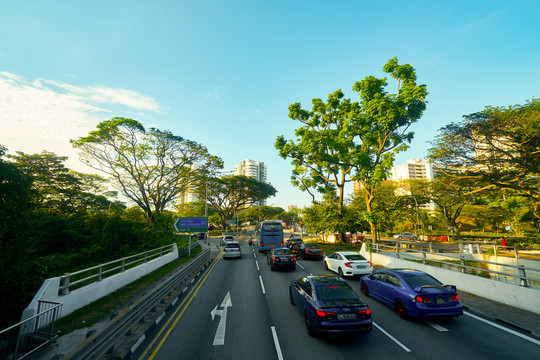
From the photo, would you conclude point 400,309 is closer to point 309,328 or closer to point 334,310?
point 334,310

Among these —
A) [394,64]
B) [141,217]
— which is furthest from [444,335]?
[141,217]

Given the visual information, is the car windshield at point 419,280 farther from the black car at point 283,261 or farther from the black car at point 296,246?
the black car at point 296,246

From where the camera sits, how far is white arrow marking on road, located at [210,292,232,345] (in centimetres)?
702

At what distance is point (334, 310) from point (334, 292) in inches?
33.6

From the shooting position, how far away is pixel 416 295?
25.9 feet

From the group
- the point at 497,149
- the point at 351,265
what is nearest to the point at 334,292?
the point at 351,265

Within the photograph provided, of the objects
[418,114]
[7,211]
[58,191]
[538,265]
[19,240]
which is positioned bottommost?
[538,265]

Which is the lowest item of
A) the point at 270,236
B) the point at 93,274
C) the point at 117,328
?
the point at 93,274

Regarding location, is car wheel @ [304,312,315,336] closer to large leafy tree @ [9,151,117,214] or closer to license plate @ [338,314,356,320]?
license plate @ [338,314,356,320]

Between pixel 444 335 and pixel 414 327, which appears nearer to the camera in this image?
pixel 444 335

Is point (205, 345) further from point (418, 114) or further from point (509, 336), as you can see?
point (418, 114)

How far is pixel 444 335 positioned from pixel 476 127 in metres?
19.2

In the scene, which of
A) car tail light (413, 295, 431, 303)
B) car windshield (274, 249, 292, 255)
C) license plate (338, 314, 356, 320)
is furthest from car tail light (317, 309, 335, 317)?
car windshield (274, 249, 292, 255)

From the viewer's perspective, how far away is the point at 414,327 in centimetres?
772
